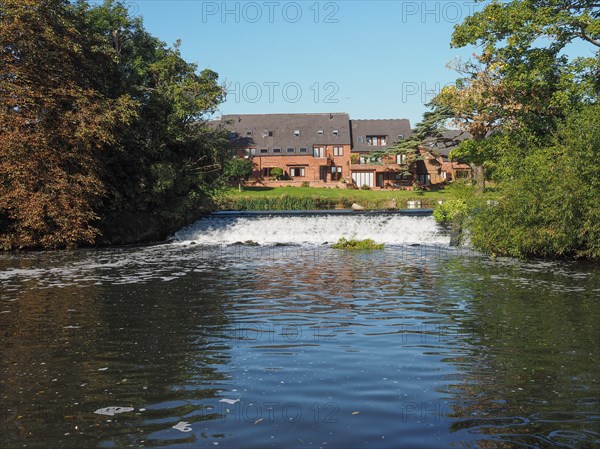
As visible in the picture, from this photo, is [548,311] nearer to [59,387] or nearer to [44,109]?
[59,387]

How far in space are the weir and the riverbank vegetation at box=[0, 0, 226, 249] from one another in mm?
2524

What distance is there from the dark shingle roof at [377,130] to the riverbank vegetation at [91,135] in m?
49.4

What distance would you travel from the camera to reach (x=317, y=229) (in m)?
36.0

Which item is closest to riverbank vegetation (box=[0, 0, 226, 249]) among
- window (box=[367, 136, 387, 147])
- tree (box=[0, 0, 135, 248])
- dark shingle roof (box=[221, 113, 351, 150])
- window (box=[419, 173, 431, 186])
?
tree (box=[0, 0, 135, 248])

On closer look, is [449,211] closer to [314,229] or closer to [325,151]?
[314,229]

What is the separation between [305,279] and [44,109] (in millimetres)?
18457

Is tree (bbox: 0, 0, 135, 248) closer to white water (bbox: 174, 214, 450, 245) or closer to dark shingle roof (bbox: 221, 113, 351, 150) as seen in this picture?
white water (bbox: 174, 214, 450, 245)

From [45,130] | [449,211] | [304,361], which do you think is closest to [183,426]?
[304,361]

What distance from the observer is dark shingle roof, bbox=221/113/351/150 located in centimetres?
8500

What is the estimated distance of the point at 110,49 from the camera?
33.1 m

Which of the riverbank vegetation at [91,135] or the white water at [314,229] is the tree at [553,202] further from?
the riverbank vegetation at [91,135]

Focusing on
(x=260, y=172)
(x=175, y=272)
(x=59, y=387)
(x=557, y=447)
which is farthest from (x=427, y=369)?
(x=260, y=172)

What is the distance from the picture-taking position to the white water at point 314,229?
34312 millimetres

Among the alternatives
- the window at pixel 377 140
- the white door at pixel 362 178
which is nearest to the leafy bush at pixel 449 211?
the white door at pixel 362 178
